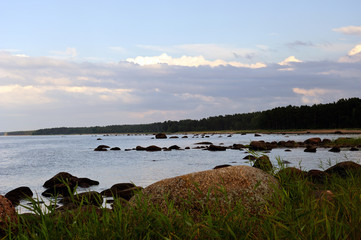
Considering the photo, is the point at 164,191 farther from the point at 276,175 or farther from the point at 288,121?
the point at 288,121

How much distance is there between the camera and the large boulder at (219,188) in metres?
6.28

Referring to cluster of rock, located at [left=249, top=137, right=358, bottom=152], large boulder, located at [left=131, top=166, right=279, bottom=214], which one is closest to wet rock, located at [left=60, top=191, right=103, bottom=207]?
large boulder, located at [left=131, top=166, right=279, bottom=214]

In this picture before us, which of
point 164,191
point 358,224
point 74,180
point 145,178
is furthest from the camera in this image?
point 145,178

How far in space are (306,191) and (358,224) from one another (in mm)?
1932

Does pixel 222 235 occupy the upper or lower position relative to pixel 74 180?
upper

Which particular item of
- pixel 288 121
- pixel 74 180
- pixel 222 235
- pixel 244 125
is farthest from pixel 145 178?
pixel 244 125

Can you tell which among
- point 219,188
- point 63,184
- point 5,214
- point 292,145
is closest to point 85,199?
point 5,214

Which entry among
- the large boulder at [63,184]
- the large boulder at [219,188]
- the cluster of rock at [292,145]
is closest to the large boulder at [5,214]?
the large boulder at [219,188]

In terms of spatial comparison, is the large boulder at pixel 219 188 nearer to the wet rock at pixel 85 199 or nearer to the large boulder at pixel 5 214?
the wet rock at pixel 85 199

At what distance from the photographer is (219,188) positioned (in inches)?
257

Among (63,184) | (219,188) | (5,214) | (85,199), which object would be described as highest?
(85,199)

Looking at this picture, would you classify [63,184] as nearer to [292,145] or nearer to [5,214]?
[5,214]

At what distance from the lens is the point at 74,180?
16531mm

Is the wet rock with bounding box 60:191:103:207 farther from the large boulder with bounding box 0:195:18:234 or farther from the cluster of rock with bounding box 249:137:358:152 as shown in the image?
the cluster of rock with bounding box 249:137:358:152
